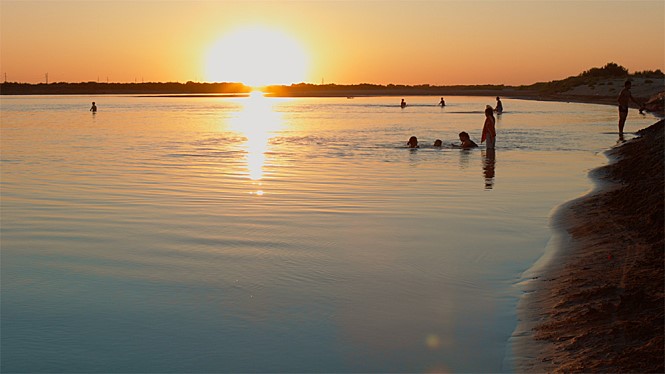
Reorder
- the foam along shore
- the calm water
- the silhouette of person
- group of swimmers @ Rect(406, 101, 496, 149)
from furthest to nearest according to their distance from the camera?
group of swimmers @ Rect(406, 101, 496, 149)
the silhouette of person
the calm water
the foam along shore

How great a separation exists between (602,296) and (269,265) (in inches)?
151

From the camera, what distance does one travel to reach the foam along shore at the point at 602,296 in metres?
5.50

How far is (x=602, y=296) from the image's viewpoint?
6.80m

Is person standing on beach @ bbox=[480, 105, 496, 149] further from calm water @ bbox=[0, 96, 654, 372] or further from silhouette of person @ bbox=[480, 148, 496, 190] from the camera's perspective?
calm water @ bbox=[0, 96, 654, 372]

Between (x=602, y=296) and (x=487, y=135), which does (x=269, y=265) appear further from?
(x=487, y=135)

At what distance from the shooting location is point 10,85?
196500 millimetres

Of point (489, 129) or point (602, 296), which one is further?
point (489, 129)

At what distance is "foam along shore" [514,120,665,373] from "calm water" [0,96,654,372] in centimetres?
30

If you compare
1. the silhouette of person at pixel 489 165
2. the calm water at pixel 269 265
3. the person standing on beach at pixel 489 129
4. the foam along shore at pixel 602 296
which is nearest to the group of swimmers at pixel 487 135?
the person standing on beach at pixel 489 129

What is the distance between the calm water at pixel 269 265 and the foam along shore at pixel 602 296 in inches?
11.9

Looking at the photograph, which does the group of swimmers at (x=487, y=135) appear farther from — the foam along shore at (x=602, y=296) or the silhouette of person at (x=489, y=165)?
the foam along shore at (x=602, y=296)

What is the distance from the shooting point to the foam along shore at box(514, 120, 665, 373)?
5504 millimetres

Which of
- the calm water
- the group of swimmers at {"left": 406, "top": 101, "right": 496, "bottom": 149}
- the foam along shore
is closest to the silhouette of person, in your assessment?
the calm water

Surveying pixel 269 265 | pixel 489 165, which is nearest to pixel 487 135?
pixel 489 165
